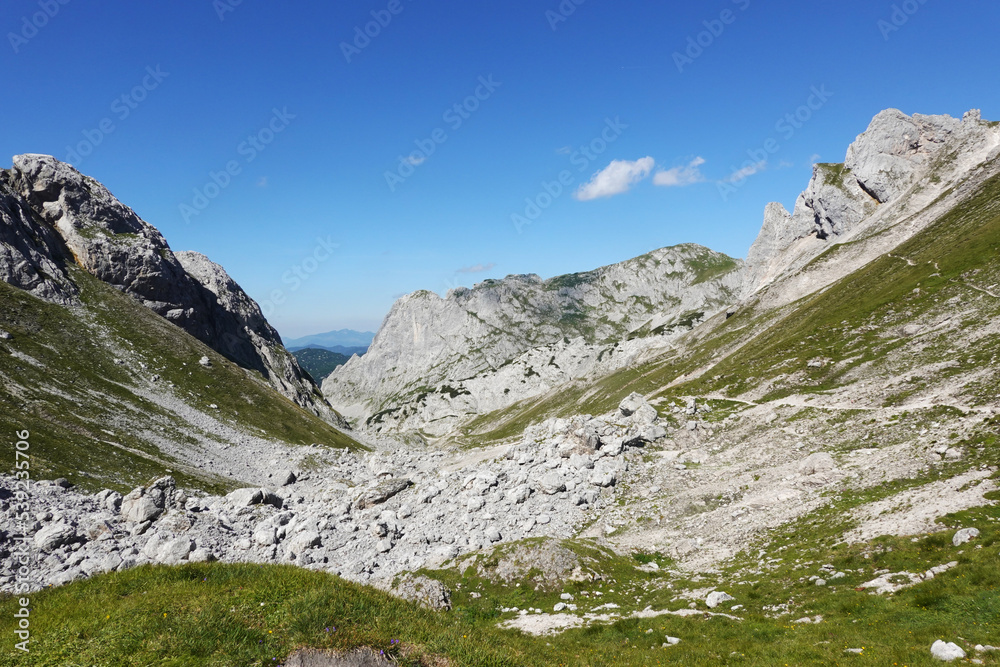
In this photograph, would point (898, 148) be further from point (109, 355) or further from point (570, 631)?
point (109, 355)

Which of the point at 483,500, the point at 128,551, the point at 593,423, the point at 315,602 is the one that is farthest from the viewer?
the point at 593,423

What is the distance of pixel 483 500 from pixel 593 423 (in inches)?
752

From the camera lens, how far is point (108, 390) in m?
80.8

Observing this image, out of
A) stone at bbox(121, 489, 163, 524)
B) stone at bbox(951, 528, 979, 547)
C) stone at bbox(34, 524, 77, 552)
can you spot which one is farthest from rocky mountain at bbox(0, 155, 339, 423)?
stone at bbox(951, 528, 979, 547)

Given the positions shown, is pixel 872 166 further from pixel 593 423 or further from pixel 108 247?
pixel 108 247

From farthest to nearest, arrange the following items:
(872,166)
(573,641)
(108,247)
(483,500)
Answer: (872,166) < (108,247) < (483,500) < (573,641)

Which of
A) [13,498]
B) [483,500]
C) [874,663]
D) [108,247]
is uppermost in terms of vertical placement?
[108,247]

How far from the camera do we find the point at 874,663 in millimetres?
15242

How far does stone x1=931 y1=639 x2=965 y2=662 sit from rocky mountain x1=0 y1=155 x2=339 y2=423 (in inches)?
5376

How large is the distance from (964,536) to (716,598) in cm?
1122

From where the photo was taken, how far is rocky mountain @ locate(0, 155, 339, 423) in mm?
102875

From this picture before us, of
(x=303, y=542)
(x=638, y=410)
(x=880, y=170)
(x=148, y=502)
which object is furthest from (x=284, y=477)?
(x=880, y=170)

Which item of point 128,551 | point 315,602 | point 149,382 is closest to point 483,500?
point 128,551

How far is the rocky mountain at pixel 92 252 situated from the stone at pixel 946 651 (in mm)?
136545
